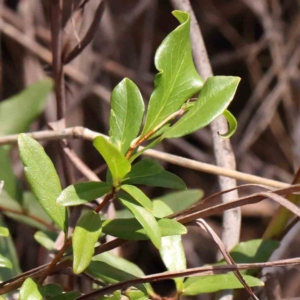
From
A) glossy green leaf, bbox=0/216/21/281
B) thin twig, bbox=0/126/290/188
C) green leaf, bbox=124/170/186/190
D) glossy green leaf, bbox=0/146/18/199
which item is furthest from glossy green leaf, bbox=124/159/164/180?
glossy green leaf, bbox=0/146/18/199

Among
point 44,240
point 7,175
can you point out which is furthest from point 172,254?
point 7,175

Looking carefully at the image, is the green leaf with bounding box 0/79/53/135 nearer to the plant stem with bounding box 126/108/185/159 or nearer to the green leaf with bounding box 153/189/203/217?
the green leaf with bounding box 153/189/203/217

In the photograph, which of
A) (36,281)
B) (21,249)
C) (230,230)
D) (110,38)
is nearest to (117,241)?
(36,281)

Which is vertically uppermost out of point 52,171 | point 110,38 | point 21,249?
point 110,38

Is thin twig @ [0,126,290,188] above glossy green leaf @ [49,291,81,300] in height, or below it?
above

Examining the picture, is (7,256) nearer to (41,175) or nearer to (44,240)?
(44,240)

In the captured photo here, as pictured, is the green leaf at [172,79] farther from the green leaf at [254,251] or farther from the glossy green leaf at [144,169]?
the green leaf at [254,251]

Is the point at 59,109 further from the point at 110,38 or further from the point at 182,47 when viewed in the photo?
the point at 110,38
